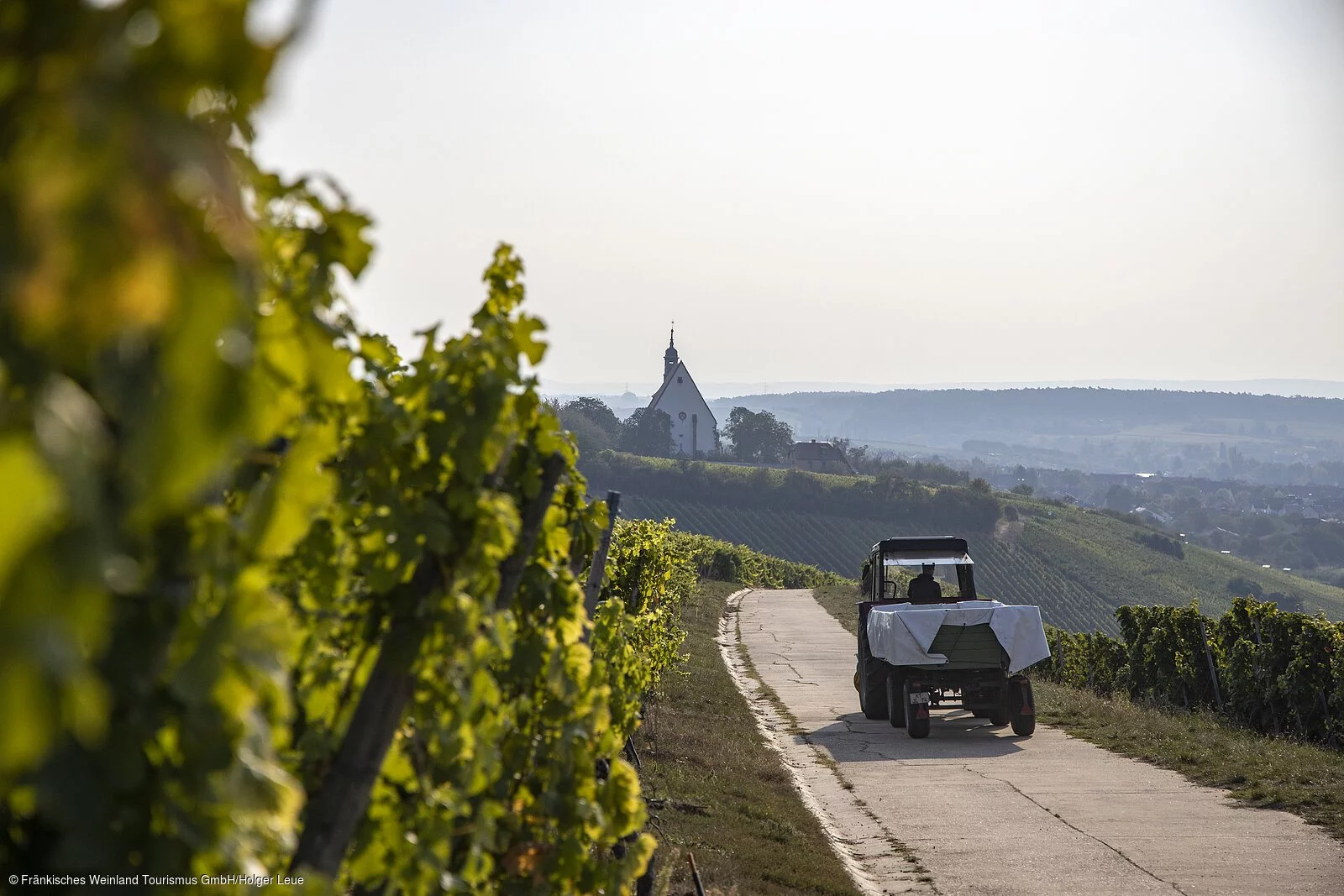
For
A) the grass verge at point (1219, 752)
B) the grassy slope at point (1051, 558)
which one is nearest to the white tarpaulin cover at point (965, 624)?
the grass verge at point (1219, 752)

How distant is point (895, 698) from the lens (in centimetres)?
1445

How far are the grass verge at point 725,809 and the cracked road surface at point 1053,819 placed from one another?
1.94 ft

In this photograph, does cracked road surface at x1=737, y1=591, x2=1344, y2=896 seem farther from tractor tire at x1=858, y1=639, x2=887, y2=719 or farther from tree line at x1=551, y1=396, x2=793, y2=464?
tree line at x1=551, y1=396, x2=793, y2=464

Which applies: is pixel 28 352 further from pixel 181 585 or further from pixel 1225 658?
pixel 1225 658

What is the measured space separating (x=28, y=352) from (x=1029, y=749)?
13731mm

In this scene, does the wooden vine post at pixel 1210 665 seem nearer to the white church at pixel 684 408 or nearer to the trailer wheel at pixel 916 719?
the trailer wheel at pixel 916 719

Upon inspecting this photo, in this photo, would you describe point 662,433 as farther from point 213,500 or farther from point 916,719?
point 213,500

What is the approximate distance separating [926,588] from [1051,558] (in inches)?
2802

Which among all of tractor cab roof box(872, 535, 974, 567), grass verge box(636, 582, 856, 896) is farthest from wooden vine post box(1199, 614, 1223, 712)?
grass verge box(636, 582, 856, 896)

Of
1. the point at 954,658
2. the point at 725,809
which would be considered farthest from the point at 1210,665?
the point at 725,809

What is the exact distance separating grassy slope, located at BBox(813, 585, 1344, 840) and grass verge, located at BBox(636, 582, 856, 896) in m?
4.28

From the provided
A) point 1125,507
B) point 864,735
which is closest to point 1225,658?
point 864,735

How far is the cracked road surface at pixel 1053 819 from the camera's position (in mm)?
7777

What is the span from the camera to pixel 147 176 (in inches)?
29.0
